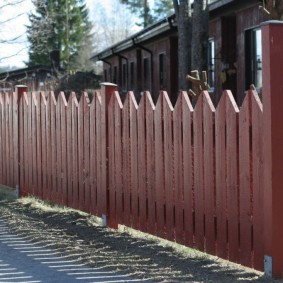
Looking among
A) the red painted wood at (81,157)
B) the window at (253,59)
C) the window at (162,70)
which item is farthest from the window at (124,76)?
the red painted wood at (81,157)

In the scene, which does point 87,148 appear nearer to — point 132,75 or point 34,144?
point 34,144

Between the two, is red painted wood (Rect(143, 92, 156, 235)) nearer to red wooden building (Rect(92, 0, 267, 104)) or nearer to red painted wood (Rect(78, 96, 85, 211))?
red painted wood (Rect(78, 96, 85, 211))

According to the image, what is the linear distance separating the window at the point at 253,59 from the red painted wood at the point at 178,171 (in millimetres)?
8296

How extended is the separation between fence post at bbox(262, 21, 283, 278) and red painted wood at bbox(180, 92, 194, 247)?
112 centimetres

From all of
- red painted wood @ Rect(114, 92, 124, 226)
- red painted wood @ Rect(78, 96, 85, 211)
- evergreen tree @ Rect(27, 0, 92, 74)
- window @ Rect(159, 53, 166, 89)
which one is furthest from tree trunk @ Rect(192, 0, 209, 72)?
evergreen tree @ Rect(27, 0, 92, 74)

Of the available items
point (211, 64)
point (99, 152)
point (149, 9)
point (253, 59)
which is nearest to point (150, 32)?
point (211, 64)

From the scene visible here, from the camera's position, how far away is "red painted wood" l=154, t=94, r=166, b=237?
22.9 ft

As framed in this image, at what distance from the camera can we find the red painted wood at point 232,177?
588cm

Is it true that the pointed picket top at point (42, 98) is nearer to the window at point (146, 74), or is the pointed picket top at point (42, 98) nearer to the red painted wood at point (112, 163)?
the red painted wood at point (112, 163)

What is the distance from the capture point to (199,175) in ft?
20.9

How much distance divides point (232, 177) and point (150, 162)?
149 cm

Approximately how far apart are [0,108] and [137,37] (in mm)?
11975

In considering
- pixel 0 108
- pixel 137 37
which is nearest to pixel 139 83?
pixel 137 37

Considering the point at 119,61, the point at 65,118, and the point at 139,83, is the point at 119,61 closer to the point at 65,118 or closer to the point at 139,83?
the point at 139,83
